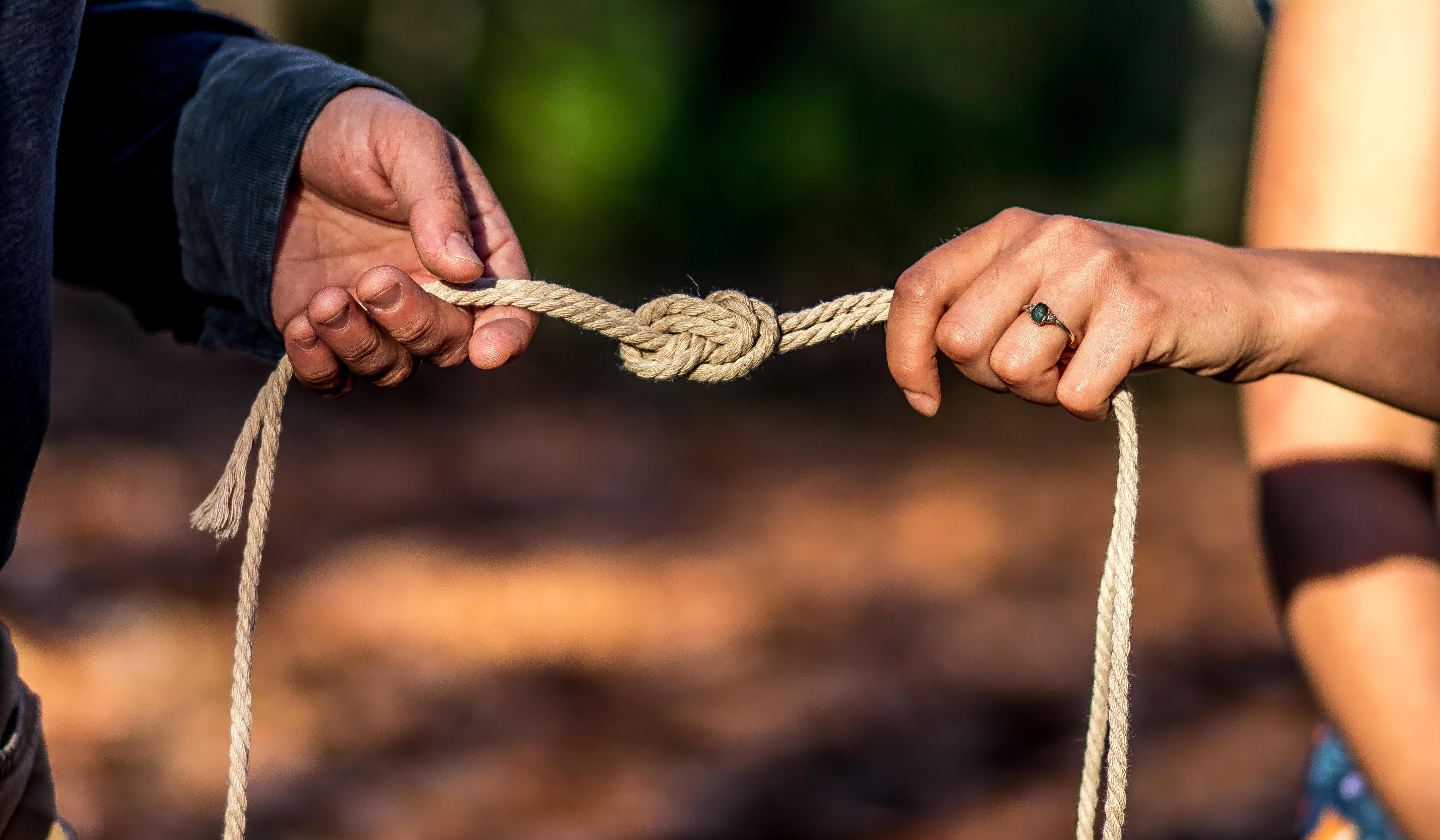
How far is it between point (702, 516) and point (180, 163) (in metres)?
3.31

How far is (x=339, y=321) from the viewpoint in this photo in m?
0.96

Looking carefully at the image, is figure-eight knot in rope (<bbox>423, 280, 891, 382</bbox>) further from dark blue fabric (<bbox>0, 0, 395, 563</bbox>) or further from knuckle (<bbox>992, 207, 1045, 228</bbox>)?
dark blue fabric (<bbox>0, 0, 395, 563</bbox>)

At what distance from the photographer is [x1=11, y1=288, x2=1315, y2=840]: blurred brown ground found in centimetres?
265

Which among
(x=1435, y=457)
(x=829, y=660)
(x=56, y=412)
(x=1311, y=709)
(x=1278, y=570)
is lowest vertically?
(x=56, y=412)

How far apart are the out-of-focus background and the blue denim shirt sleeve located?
748 millimetres

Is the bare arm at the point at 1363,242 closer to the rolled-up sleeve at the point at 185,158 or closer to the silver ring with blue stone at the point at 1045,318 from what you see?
the silver ring with blue stone at the point at 1045,318

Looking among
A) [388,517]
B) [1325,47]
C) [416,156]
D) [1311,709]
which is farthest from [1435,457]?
[388,517]

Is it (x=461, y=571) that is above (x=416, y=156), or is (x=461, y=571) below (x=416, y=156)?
below

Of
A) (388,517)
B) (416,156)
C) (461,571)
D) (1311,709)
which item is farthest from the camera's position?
(388,517)

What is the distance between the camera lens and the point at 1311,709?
3188 millimetres

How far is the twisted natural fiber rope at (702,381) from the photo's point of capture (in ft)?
3.00

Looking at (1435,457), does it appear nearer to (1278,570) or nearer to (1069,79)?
(1278,570)

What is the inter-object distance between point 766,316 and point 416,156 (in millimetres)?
428

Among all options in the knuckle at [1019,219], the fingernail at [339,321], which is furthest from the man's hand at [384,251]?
the knuckle at [1019,219]
